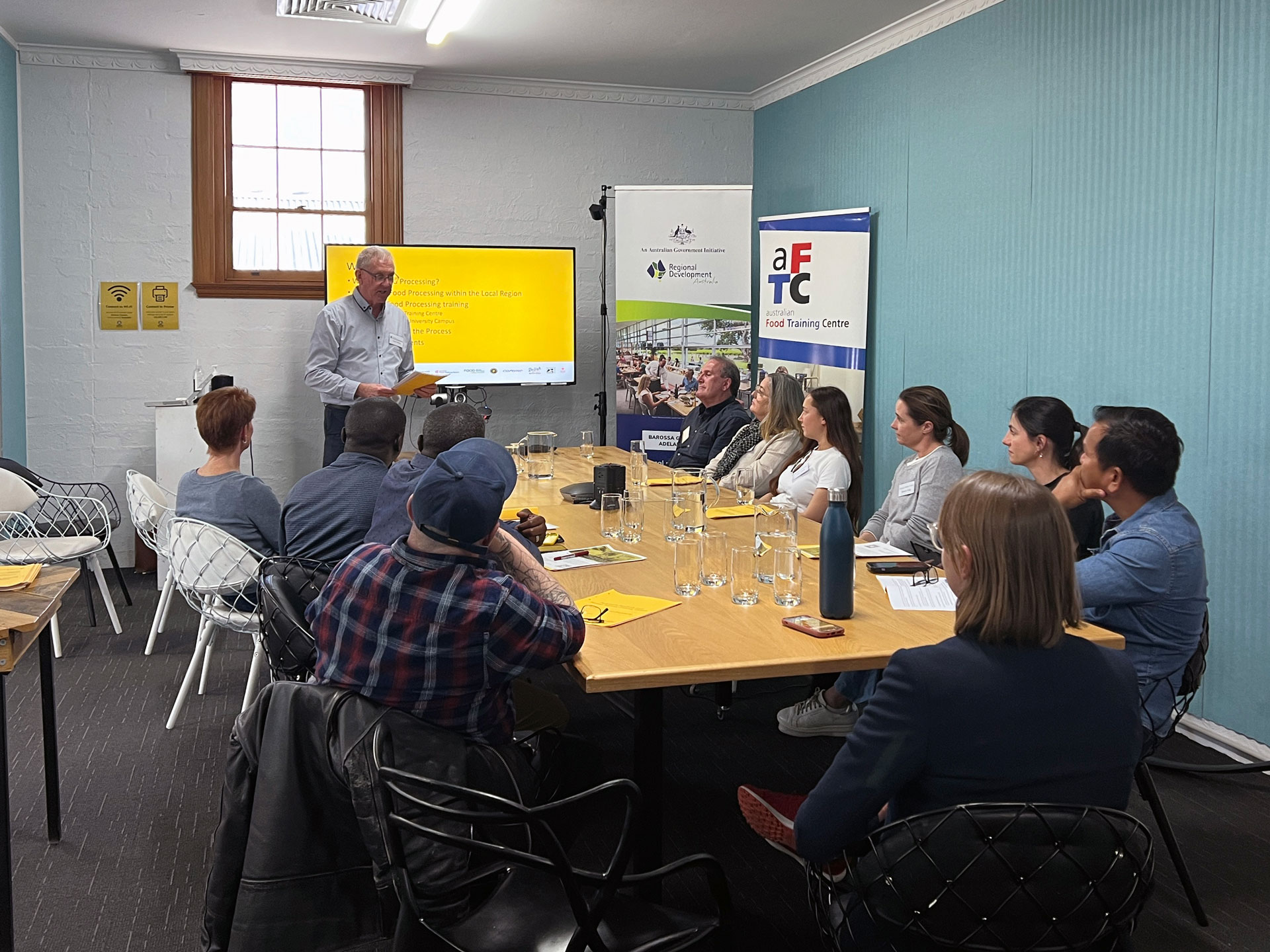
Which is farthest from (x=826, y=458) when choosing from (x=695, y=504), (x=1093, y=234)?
(x=1093, y=234)

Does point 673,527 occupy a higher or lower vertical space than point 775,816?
higher

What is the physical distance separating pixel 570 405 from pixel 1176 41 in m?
4.51

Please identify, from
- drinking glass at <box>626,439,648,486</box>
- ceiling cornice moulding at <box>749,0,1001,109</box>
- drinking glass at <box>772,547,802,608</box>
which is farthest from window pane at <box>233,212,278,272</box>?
drinking glass at <box>772,547,802,608</box>

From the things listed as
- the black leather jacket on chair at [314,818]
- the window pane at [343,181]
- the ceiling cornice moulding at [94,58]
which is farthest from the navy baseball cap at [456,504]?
the ceiling cornice moulding at [94,58]

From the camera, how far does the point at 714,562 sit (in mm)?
2902

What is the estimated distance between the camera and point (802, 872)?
2859 millimetres

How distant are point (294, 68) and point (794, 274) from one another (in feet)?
11.1

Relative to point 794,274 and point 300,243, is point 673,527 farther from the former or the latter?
point 300,243

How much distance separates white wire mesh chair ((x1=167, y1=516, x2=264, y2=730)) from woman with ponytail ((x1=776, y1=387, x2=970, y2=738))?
1.89 metres

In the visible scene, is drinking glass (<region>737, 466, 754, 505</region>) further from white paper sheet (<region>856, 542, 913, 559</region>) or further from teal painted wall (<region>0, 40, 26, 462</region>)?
teal painted wall (<region>0, 40, 26, 462</region>)

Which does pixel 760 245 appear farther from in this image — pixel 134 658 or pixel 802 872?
pixel 802 872

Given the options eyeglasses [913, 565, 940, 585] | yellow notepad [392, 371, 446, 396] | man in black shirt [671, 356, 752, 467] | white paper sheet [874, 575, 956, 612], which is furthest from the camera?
yellow notepad [392, 371, 446, 396]

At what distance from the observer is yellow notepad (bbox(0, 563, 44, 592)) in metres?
2.53

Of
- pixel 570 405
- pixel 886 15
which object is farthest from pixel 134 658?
pixel 886 15
